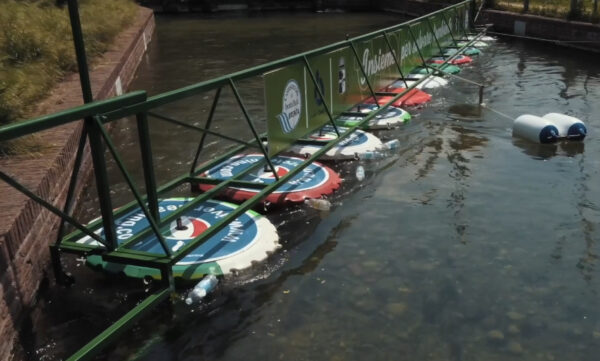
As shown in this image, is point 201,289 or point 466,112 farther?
point 466,112

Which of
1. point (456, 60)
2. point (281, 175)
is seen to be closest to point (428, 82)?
point (456, 60)

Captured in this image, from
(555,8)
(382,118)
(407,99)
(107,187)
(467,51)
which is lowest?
(382,118)

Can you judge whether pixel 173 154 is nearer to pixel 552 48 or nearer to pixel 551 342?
pixel 551 342

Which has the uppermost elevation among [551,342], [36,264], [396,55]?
[396,55]

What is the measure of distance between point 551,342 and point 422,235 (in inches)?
78.1

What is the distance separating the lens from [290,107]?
23.5ft

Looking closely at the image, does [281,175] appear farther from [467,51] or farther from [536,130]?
[467,51]

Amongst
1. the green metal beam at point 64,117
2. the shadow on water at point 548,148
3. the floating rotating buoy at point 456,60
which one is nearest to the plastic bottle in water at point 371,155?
the shadow on water at point 548,148

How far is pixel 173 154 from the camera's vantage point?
9.32 meters

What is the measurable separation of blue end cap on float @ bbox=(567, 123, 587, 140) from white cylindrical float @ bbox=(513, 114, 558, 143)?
1.06ft

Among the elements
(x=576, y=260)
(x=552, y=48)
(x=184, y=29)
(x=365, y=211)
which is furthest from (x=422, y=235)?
(x=184, y=29)

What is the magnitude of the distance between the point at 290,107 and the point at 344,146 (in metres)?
2.09

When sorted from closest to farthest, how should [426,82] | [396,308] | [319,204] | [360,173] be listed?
1. [396,308]
2. [319,204]
3. [360,173]
4. [426,82]

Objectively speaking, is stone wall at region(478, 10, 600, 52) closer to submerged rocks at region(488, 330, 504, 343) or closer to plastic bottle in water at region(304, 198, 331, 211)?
plastic bottle in water at region(304, 198, 331, 211)
